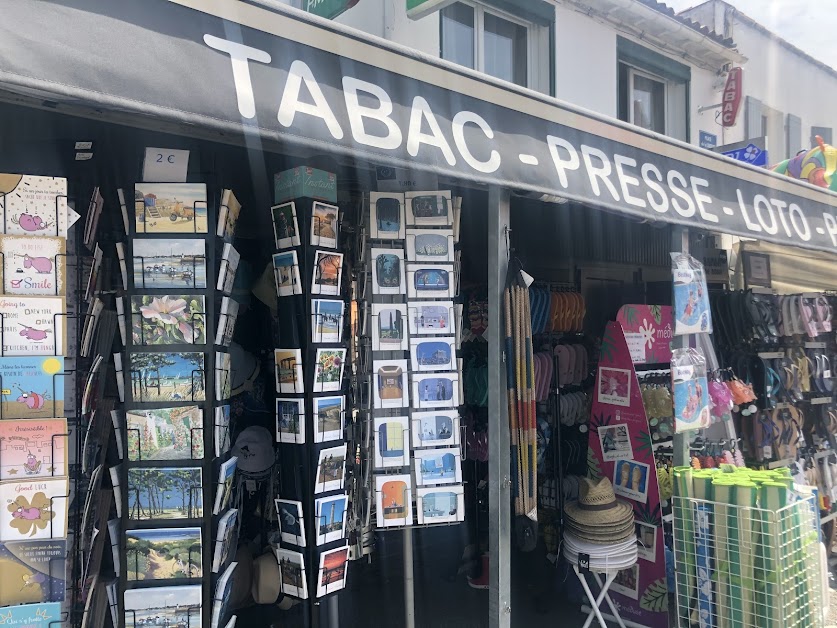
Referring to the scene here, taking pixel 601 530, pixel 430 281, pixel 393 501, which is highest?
pixel 430 281

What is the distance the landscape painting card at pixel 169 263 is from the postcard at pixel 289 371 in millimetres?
469

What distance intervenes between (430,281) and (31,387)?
64.8 inches

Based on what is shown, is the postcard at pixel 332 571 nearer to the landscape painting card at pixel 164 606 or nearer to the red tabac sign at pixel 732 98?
the landscape painting card at pixel 164 606

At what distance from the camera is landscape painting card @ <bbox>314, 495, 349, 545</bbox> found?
8.40ft

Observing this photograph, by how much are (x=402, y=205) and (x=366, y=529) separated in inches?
61.8

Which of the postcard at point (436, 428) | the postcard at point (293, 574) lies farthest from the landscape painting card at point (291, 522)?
the postcard at point (436, 428)

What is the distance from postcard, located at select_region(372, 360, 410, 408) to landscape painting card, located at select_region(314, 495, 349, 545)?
46 cm

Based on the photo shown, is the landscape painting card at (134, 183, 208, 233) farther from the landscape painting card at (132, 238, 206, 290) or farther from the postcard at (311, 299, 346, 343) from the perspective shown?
the postcard at (311, 299, 346, 343)

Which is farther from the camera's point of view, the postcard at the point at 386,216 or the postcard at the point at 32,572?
the postcard at the point at 386,216

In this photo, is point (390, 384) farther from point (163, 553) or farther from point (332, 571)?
point (163, 553)

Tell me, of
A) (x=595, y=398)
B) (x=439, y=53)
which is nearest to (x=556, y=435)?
(x=595, y=398)

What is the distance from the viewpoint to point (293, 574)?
2588 millimetres

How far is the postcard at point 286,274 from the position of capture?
259 cm

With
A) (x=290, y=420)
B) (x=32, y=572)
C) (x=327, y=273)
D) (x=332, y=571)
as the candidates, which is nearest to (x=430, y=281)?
(x=327, y=273)
